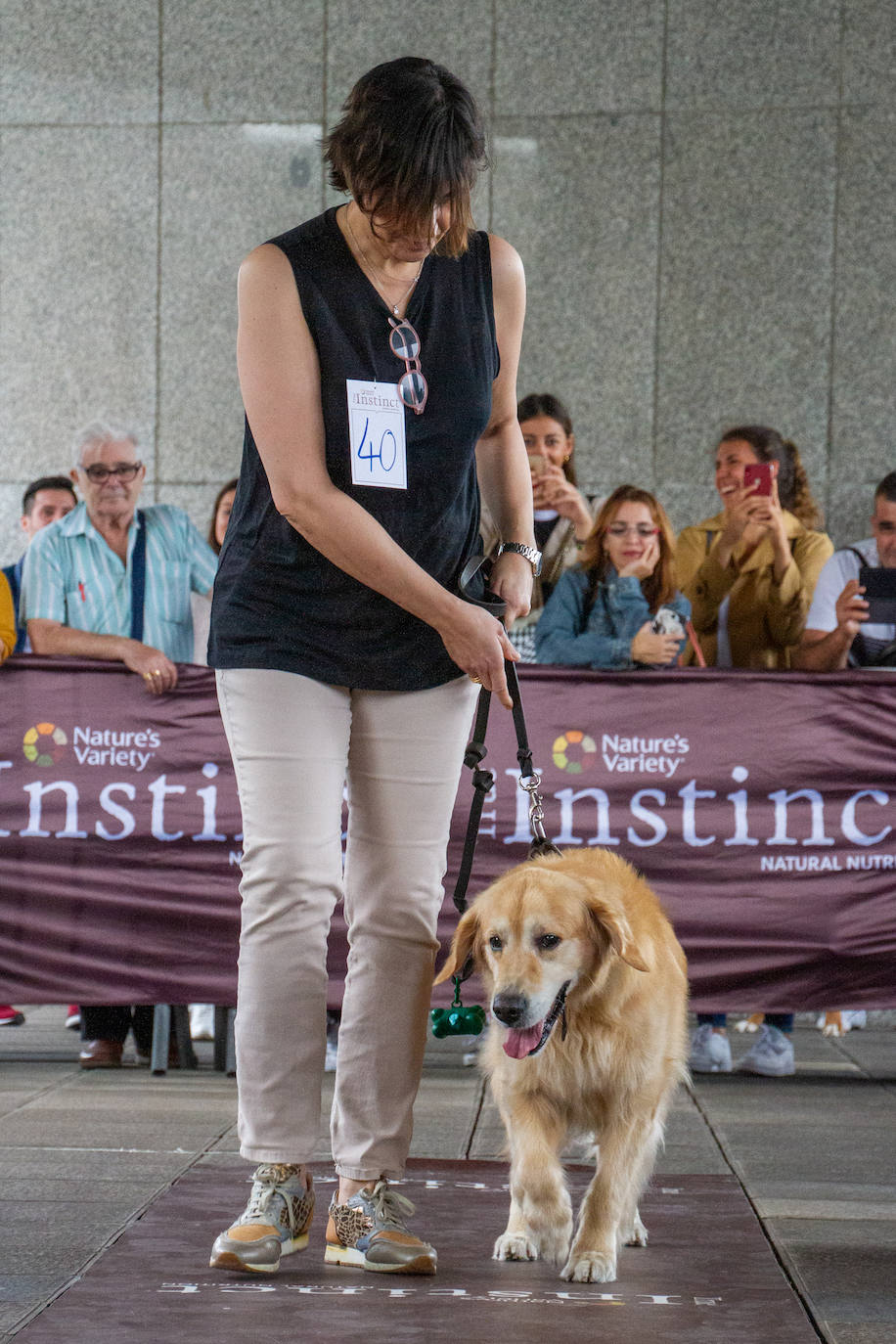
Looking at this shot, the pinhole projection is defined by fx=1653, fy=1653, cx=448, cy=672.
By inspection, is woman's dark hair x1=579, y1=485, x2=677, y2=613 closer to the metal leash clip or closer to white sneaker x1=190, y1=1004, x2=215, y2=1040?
white sneaker x1=190, y1=1004, x2=215, y2=1040

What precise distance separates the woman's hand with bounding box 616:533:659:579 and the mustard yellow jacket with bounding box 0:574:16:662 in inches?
87.9

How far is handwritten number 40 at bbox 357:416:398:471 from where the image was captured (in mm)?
2990

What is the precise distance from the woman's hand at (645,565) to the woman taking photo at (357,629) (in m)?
2.97

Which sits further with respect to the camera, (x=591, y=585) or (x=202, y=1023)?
(x=202, y=1023)

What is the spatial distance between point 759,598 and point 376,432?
12.8ft

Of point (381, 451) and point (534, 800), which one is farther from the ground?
point (381, 451)

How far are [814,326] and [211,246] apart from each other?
3.38 meters

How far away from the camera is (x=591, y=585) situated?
614 cm

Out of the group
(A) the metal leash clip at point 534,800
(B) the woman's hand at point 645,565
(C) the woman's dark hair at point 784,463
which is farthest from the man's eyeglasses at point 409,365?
(C) the woman's dark hair at point 784,463

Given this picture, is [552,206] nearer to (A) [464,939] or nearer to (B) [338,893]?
(A) [464,939]

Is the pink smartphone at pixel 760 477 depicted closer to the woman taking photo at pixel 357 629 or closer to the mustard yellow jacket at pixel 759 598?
the mustard yellow jacket at pixel 759 598

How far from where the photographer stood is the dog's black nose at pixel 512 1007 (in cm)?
315

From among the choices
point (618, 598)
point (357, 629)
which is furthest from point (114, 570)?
point (357, 629)

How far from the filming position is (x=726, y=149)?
9008 millimetres
